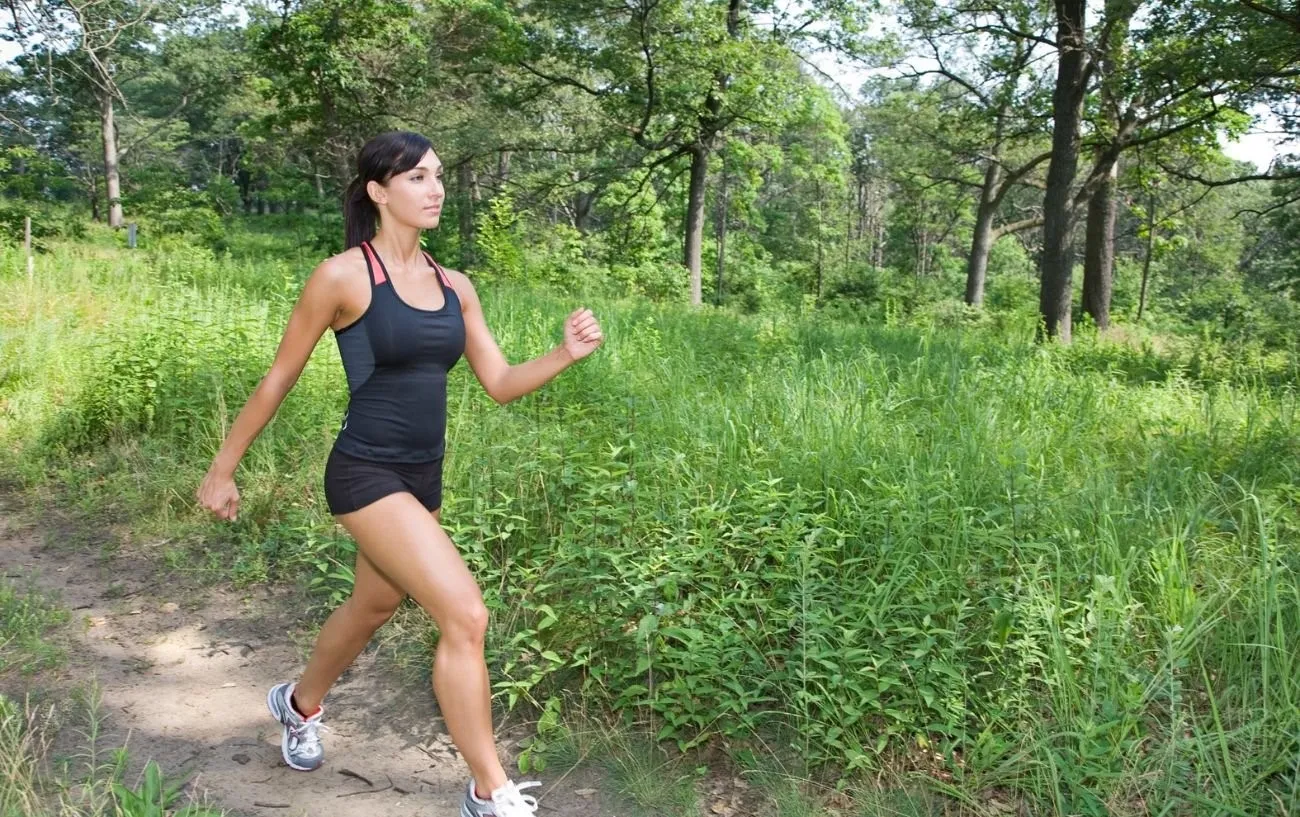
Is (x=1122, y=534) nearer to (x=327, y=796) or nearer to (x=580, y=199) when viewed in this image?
(x=327, y=796)

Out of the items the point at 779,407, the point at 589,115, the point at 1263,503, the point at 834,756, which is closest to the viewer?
the point at 834,756

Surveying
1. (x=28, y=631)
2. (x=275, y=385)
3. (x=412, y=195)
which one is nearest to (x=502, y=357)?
(x=412, y=195)

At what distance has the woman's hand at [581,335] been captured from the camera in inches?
114

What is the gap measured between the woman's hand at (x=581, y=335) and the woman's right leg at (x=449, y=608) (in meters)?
0.69

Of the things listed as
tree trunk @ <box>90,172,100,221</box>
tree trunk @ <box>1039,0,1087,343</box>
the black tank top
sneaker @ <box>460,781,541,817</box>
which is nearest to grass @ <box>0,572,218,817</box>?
sneaker @ <box>460,781,541,817</box>

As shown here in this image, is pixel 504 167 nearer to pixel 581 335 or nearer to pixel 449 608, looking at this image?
pixel 581 335

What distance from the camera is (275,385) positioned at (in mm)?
2842

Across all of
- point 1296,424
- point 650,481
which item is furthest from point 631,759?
point 1296,424

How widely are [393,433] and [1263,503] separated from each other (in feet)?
11.7

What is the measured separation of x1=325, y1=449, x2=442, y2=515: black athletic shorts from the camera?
2.73 m

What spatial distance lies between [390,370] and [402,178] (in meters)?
0.60

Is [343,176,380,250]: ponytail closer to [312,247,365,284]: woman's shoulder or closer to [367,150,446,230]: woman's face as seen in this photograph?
[367,150,446,230]: woman's face

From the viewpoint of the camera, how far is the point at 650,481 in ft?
14.4

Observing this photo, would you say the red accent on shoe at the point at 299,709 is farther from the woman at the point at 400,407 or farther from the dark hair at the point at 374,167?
the dark hair at the point at 374,167
